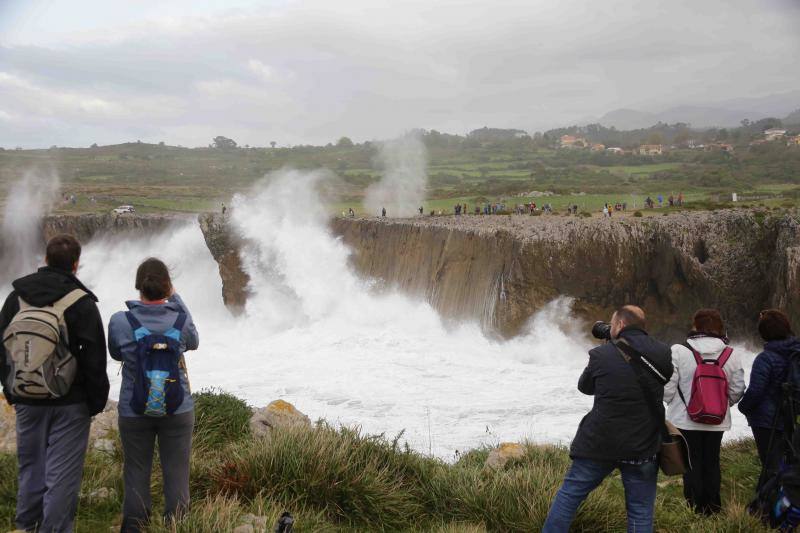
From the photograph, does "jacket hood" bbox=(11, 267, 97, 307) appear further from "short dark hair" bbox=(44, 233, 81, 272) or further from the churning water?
the churning water

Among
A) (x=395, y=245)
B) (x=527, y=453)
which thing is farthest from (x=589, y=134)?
(x=527, y=453)

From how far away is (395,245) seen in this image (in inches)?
897

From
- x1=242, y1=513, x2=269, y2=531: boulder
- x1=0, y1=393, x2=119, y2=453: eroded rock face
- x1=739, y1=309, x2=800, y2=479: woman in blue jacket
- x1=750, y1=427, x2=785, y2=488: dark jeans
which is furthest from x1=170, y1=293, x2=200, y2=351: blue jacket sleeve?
x1=750, y1=427, x2=785, y2=488: dark jeans

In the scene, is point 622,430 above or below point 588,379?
below

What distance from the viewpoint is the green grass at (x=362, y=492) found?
15.5ft

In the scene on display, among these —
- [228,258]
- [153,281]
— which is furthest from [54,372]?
[228,258]

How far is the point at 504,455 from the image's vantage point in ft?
22.6

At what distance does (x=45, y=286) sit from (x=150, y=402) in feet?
2.90

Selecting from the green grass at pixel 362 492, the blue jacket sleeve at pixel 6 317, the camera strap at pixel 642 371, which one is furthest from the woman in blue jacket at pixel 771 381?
the blue jacket sleeve at pixel 6 317

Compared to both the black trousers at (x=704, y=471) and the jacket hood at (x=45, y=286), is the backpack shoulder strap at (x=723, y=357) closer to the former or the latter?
the black trousers at (x=704, y=471)

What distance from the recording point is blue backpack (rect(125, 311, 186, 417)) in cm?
374

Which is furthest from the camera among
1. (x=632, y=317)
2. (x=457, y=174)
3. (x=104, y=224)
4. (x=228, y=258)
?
(x=457, y=174)

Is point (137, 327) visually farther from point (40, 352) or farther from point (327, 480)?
point (327, 480)

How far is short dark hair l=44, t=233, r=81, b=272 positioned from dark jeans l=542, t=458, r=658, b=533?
10.6 feet
